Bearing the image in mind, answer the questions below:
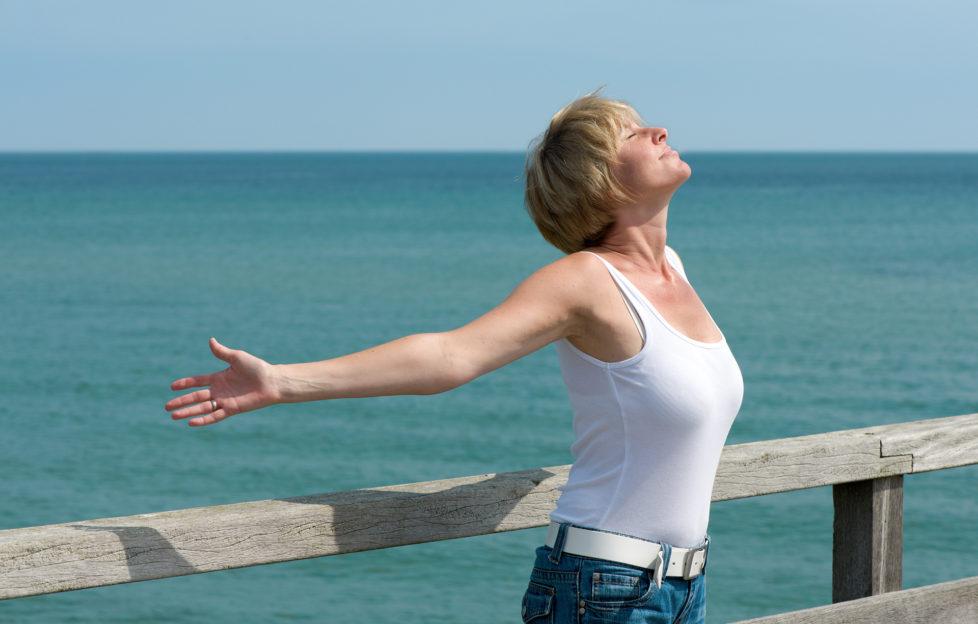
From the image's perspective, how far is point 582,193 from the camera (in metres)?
2.03

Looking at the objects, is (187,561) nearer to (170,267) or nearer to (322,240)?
(170,267)

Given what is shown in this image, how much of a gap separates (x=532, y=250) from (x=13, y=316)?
2235cm

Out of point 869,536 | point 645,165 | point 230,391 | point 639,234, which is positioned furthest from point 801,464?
point 230,391

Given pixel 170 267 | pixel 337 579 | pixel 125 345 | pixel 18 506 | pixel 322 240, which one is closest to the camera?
pixel 337 579

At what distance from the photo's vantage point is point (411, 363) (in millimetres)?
1697

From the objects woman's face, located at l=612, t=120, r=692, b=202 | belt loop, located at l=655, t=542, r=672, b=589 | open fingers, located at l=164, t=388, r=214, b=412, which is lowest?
belt loop, located at l=655, t=542, r=672, b=589

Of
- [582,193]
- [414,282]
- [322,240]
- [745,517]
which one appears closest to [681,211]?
[322,240]

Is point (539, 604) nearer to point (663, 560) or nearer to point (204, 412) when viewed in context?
point (663, 560)

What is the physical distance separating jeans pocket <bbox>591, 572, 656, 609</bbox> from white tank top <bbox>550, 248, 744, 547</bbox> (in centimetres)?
8

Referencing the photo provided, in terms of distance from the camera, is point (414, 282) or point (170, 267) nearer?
point (414, 282)

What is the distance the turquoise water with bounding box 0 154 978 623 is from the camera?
30.7ft

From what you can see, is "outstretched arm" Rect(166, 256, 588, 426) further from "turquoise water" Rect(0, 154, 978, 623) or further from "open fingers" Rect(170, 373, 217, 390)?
"turquoise water" Rect(0, 154, 978, 623)

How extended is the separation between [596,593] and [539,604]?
122mm

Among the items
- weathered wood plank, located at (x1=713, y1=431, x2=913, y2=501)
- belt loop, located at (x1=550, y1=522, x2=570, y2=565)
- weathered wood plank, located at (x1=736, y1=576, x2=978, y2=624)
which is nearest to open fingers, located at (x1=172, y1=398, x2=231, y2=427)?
belt loop, located at (x1=550, y1=522, x2=570, y2=565)
